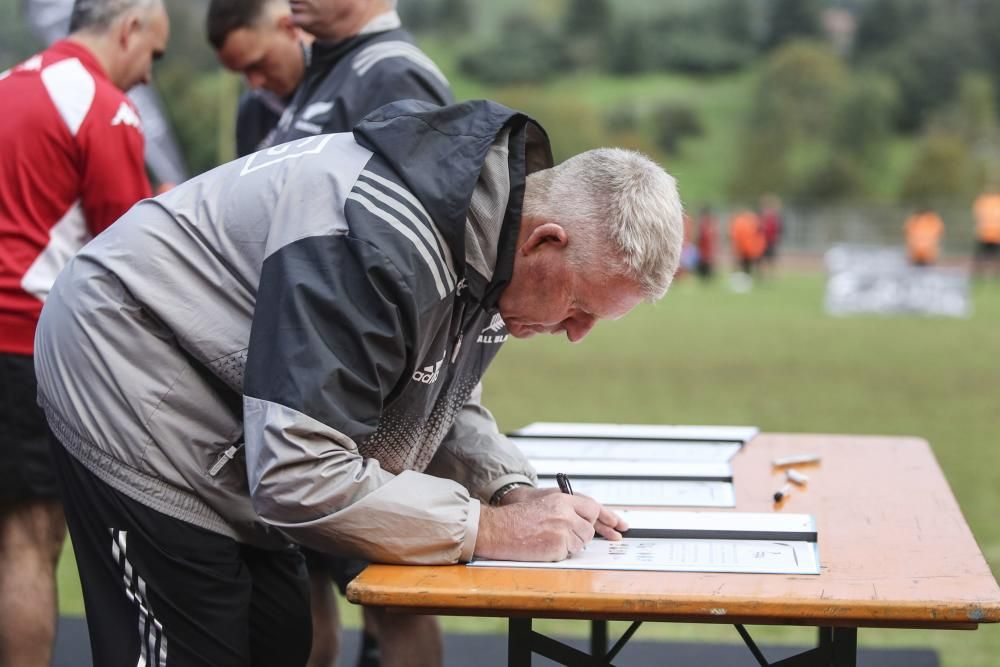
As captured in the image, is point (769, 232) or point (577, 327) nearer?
point (577, 327)

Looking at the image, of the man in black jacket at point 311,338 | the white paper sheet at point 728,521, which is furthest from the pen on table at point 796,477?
the man in black jacket at point 311,338

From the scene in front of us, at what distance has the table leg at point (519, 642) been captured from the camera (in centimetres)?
228

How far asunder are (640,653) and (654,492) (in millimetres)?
1636

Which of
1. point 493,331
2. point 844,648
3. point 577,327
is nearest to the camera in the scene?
point 844,648

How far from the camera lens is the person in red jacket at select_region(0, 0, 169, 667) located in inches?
126

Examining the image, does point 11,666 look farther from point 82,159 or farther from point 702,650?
point 702,650

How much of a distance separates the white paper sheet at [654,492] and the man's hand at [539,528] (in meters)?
0.36

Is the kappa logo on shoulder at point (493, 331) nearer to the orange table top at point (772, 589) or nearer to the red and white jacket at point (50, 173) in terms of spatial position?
the orange table top at point (772, 589)

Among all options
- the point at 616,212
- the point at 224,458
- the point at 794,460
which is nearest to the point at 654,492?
the point at 794,460

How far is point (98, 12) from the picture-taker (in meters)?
3.47

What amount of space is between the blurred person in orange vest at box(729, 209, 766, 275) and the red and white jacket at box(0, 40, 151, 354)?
27951 mm

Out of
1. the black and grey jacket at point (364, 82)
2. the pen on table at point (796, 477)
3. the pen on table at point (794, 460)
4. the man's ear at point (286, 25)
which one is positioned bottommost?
the pen on table at point (796, 477)

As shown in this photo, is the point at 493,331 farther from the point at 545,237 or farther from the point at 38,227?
the point at 38,227

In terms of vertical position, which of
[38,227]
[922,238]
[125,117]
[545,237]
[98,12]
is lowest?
[545,237]
